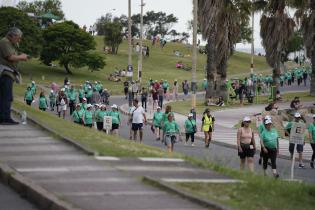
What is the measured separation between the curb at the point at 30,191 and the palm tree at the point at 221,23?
3541 cm

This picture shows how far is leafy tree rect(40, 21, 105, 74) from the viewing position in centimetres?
6800

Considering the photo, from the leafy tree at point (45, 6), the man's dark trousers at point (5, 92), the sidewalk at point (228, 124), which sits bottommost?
the sidewalk at point (228, 124)

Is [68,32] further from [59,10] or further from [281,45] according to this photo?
[59,10]

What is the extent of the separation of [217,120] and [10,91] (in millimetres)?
26356

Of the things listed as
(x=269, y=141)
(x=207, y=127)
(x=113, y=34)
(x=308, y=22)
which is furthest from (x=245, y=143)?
(x=113, y=34)

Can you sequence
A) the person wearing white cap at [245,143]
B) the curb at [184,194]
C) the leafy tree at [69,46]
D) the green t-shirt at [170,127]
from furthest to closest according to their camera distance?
1. the leafy tree at [69,46]
2. the green t-shirt at [170,127]
3. the person wearing white cap at [245,143]
4. the curb at [184,194]

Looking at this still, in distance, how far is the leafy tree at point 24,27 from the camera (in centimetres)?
6456

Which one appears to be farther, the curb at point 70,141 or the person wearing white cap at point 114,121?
the person wearing white cap at point 114,121

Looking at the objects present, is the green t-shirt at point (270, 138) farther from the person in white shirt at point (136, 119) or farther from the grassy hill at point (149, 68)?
the grassy hill at point (149, 68)

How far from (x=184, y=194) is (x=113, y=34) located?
261 feet

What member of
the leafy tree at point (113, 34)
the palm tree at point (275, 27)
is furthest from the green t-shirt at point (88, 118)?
the leafy tree at point (113, 34)

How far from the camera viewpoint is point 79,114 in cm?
2748

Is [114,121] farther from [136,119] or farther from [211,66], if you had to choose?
[211,66]

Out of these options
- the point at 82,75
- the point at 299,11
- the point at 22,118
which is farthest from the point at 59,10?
the point at 22,118
